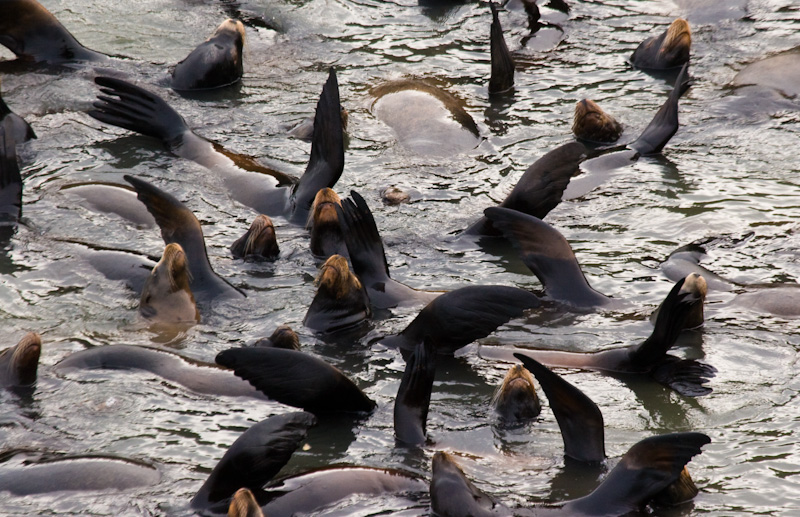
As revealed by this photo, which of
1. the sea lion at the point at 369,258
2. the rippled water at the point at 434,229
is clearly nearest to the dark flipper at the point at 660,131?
the rippled water at the point at 434,229

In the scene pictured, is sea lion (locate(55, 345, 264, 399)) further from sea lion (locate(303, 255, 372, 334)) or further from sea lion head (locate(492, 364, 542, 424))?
sea lion head (locate(492, 364, 542, 424))

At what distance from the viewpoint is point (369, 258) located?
5172 mm

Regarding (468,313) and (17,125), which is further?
(17,125)

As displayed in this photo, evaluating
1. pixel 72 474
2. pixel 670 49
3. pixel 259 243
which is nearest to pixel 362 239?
pixel 259 243

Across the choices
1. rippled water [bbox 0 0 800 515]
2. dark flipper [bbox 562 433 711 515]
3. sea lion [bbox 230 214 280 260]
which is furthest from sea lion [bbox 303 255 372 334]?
dark flipper [bbox 562 433 711 515]

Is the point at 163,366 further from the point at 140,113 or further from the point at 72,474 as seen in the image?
the point at 140,113

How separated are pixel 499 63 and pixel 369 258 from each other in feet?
10.2

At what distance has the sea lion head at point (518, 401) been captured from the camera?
4.10 meters

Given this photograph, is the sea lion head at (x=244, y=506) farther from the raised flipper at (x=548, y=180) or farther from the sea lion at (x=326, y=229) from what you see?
the raised flipper at (x=548, y=180)

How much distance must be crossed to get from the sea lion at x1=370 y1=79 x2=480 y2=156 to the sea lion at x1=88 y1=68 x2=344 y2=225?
0.97 metres

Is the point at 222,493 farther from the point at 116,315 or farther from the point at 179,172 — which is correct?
the point at 179,172

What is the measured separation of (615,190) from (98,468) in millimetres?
3885

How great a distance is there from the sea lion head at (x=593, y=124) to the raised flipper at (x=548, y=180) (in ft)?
4.89

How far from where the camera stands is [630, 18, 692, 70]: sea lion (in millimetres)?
7996
